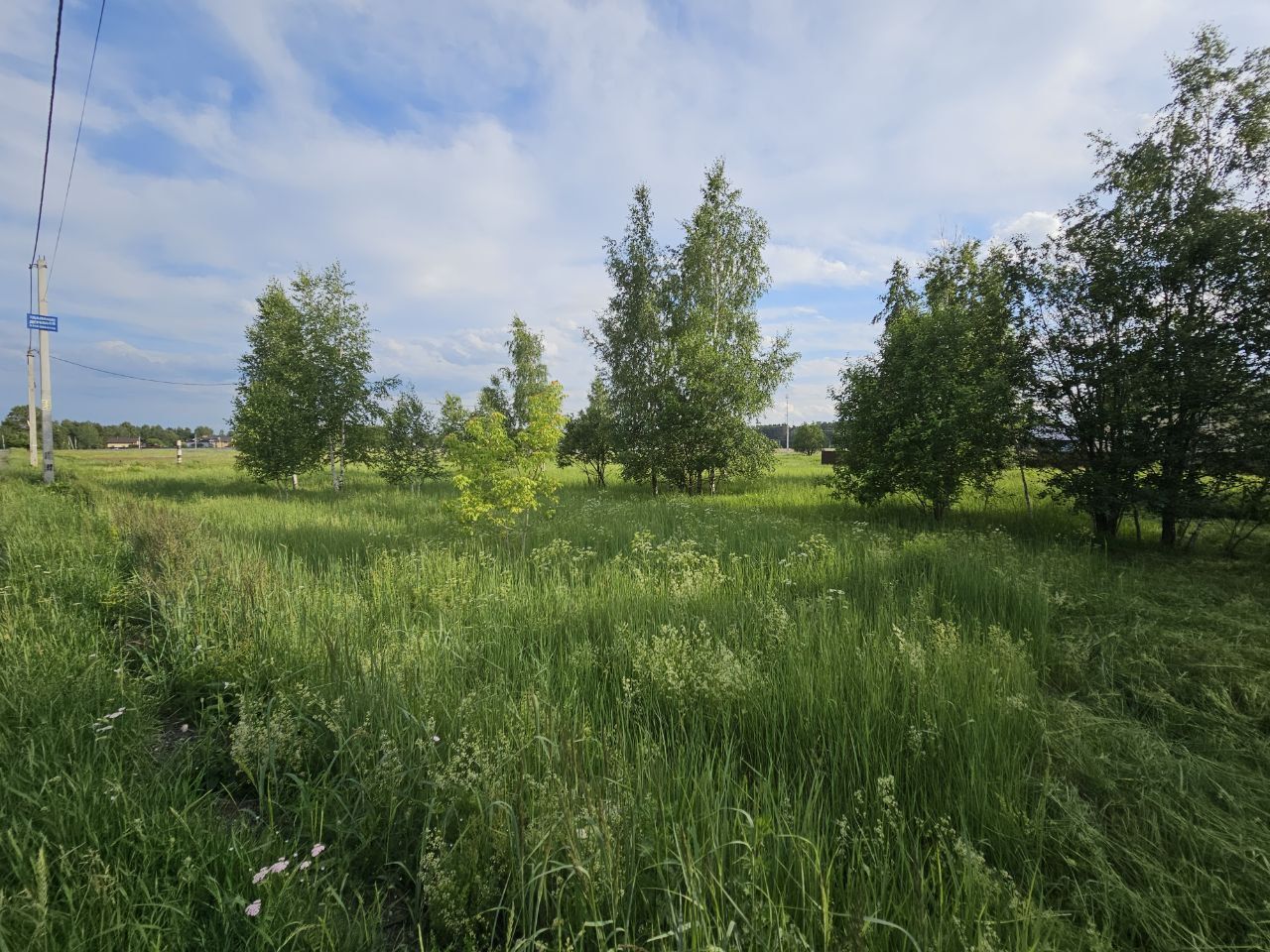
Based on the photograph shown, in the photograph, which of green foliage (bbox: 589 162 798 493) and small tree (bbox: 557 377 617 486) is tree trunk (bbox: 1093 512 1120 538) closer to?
green foliage (bbox: 589 162 798 493)

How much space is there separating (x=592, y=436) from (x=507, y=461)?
1479 centimetres

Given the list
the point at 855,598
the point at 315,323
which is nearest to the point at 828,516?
the point at 855,598

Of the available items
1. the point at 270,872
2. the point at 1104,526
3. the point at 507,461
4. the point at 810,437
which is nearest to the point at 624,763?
the point at 270,872

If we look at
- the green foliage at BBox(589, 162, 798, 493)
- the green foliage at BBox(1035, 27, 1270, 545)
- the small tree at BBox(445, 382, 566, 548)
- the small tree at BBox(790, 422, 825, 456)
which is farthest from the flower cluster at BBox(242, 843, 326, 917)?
the small tree at BBox(790, 422, 825, 456)

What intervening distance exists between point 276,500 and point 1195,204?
22729 millimetres

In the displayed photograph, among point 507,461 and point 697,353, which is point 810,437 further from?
point 507,461

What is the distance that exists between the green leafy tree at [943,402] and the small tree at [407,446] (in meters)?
16.0

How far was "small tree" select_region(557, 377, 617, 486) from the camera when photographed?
2175 cm

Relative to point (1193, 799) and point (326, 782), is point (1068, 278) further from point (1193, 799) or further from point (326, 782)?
point (326, 782)

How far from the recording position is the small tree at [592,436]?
21.8 metres

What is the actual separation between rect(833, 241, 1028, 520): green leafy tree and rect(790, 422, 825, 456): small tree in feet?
215

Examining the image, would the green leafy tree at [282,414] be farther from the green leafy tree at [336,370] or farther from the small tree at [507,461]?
the small tree at [507,461]

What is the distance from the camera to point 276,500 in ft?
53.8

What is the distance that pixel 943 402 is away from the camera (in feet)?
34.0
